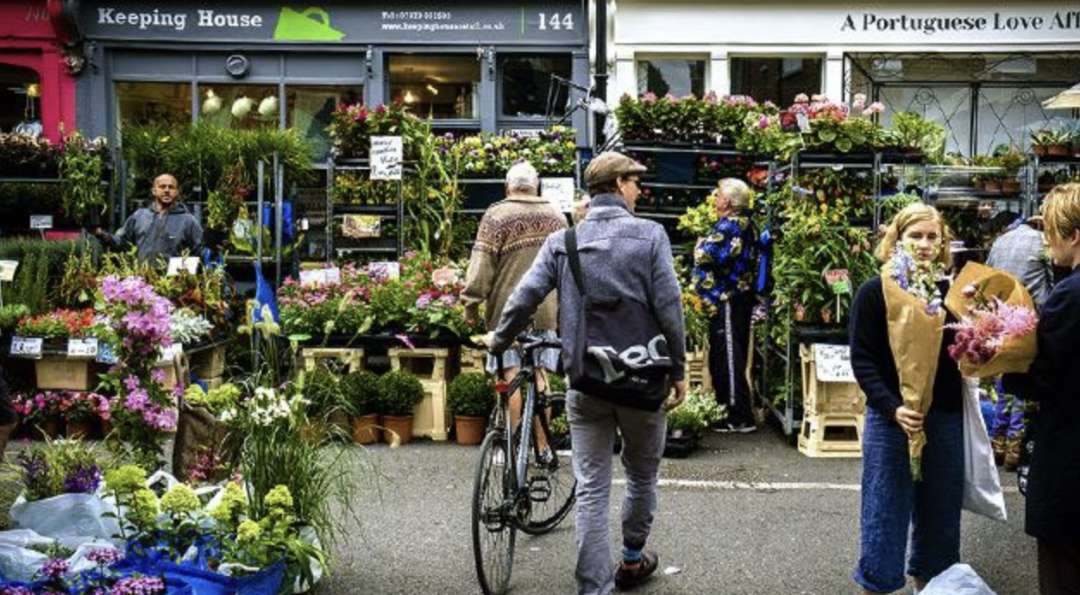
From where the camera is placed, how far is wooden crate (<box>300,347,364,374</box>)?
401 inches

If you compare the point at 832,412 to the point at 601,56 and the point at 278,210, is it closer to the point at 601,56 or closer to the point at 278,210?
the point at 278,210

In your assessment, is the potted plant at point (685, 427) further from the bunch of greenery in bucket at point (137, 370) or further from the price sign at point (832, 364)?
the bunch of greenery in bucket at point (137, 370)

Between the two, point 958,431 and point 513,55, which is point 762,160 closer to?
point 513,55

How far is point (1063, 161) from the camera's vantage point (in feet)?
41.9

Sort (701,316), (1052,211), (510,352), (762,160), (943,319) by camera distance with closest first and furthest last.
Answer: (1052,211), (943,319), (510,352), (701,316), (762,160)

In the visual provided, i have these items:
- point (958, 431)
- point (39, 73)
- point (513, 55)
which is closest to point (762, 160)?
point (513, 55)

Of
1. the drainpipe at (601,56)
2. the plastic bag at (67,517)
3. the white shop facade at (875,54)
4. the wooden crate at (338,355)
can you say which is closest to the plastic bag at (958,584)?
the plastic bag at (67,517)

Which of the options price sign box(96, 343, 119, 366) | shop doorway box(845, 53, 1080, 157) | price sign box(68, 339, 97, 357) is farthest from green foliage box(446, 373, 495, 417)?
shop doorway box(845, 53, 1080, 157)

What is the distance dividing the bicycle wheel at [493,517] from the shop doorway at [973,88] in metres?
12.0

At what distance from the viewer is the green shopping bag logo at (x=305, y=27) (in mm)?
16656

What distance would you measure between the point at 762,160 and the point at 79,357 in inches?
264

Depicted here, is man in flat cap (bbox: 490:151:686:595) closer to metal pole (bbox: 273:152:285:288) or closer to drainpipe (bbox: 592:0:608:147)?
metal pole (bbox: 273:152:285:288)

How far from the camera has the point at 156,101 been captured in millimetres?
17047

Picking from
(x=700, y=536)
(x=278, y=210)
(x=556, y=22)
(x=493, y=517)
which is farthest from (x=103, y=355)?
(x=556, y=22)
